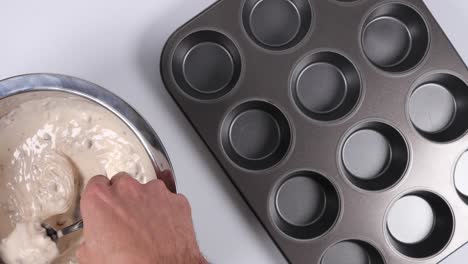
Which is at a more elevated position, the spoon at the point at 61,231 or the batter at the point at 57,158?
the batter at the point at 57,158

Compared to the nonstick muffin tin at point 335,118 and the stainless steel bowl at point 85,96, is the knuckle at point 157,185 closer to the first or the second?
the stainless steel bowl at point 85,96

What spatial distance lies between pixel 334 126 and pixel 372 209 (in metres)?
0.17

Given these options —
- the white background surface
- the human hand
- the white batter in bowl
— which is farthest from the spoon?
the white background surface

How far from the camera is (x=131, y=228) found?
2.07ft

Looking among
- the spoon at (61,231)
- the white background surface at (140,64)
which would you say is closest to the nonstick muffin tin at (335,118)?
the white background surface at (140,64)

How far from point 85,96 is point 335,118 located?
486 millimetres

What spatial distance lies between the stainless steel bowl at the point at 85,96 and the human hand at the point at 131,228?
0.36ft

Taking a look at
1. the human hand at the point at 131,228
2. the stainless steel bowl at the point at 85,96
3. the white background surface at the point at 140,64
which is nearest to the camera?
the human hand at the point at 131,228

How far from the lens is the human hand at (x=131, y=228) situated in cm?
62

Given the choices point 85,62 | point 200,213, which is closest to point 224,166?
point 200,213

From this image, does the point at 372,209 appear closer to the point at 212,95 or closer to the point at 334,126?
the point at 334,126

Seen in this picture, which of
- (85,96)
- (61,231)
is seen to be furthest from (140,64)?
(61,231)

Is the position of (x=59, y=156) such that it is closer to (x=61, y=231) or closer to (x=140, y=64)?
(x=61, y=231)

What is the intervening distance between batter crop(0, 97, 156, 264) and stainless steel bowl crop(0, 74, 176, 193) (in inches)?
0.5
